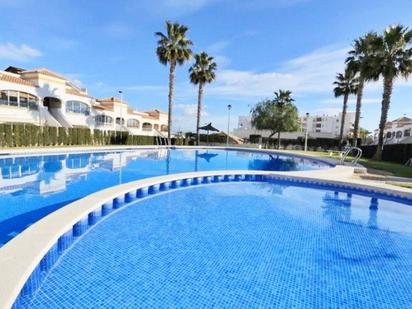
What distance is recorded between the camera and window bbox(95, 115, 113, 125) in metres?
35.1

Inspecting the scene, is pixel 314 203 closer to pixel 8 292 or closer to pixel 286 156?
pixel 8 292

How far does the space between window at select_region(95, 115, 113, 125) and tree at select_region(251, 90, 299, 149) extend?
20.3m

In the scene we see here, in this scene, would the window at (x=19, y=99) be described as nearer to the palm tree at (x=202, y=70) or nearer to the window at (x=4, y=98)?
the window at (x=4, y=98)

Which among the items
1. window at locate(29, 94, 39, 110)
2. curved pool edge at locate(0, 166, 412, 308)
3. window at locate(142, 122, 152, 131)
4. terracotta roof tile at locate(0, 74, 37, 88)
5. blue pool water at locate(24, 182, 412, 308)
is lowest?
blue pool water at locate(24, 182, 412, 308)

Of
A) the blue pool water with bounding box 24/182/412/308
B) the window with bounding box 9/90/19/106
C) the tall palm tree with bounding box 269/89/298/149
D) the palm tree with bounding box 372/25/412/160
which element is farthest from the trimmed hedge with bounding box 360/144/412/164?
the window with bounding box 9/90/19/106

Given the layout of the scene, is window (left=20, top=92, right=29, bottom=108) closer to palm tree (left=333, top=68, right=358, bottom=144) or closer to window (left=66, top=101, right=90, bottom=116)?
window (left=66, top=101, right=90, bottom=116)

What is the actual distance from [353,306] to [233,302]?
1620mm

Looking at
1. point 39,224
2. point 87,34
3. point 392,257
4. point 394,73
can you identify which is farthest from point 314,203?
point 87,34

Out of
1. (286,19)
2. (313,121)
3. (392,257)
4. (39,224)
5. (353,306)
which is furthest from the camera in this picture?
(313,121)

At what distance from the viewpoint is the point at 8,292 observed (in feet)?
9.30

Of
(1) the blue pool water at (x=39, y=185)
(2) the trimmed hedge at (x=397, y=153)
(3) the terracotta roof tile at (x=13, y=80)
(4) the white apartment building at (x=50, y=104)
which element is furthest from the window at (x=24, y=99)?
(2) the trimmed hedge at (x=397, y=153)

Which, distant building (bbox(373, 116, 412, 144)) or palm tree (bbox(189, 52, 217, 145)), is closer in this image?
palm tree (bbox(189, 52, 217, 145))

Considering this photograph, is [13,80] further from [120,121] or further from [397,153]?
[397,153]

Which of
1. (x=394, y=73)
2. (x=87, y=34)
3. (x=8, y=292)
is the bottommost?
(x=8, y=292)
